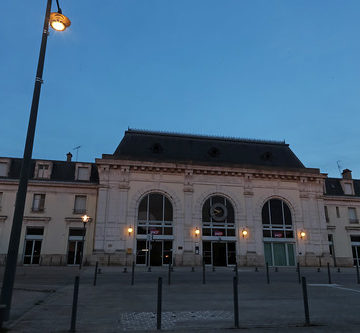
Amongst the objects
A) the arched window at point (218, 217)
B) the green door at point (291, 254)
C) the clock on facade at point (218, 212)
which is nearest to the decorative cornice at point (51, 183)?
the arched window at point (218, 217)

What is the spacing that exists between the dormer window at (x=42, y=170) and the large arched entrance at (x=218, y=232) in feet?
54.2

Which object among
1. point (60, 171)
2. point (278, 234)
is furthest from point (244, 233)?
point (60, 171)

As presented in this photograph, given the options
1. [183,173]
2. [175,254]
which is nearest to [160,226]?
[175,254]

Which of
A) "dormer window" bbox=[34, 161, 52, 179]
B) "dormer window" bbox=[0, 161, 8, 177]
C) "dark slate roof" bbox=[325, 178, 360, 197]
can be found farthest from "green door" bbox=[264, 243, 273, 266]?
"dormer window" bbox=[0, 161, 8, 177]

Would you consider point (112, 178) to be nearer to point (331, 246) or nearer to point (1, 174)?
point (1, 174)

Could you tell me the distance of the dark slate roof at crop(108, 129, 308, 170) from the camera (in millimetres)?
32438

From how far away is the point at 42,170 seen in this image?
3119 cm

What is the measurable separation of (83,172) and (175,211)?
10845mm

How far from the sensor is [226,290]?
11867mm

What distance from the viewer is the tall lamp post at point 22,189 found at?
6152mm

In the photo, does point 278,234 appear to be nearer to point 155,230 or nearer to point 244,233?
point 244,233

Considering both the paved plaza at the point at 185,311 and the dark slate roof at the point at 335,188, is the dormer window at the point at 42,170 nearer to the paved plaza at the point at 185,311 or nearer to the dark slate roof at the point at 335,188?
the paved plaza at the point at 185,311

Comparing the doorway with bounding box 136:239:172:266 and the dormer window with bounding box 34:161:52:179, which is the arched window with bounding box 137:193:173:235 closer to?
the doorway with bounding box 136:239:172:266

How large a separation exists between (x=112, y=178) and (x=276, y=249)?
18.2 m
